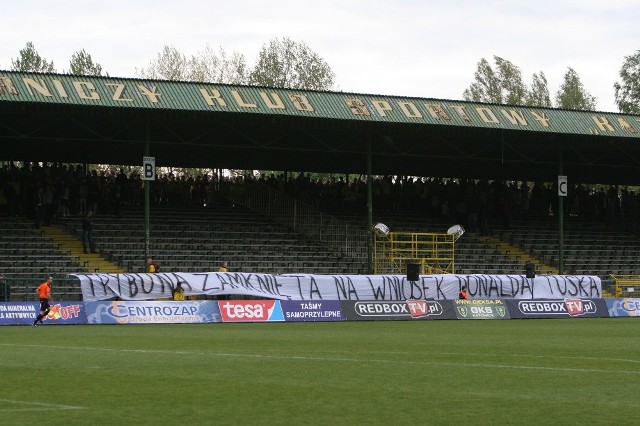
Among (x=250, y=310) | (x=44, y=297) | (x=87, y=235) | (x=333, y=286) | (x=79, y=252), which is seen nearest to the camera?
(x=44, y=297)

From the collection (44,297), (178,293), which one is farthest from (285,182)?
(44,297)

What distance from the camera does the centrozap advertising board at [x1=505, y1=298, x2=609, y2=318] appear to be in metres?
40.1

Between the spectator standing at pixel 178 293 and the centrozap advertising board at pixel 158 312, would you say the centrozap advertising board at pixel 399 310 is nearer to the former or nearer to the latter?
the centrozap advertising board at pixel 158 312

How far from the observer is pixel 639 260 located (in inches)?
2159

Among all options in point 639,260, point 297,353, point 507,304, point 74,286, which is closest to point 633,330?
point 507,304

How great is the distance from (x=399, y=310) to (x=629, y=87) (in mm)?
70383

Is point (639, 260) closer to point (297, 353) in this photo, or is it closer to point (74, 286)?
point (74, 286)

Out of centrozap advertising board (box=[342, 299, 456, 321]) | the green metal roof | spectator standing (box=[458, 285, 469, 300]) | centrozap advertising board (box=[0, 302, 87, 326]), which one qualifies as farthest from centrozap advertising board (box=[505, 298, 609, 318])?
centrozap advertising board (box=[0, 302, 87, 326])

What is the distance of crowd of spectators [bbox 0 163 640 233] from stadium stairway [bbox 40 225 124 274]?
1.78ft

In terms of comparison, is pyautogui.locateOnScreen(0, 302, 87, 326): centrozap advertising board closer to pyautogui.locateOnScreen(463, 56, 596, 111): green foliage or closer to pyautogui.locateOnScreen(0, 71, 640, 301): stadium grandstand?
pyautogui.locateOnScreen(0, 71, 640, 301): stadium grandstand

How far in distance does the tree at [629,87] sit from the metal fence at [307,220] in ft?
192

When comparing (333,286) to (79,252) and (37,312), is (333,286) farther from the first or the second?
(37,312)

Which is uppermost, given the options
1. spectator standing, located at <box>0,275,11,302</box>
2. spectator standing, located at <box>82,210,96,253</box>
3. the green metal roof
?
the green metal roof

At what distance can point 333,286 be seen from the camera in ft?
133
